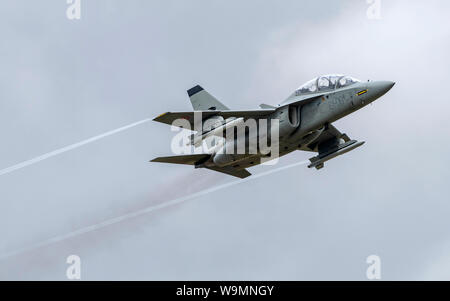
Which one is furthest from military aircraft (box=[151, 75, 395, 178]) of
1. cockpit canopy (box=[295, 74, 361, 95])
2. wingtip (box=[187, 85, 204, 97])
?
wingtip (box=[187, 85, 204, 97])

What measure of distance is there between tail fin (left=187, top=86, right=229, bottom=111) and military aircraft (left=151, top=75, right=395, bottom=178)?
3025 millimetres

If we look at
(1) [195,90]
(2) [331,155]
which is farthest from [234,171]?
(1) [195,90]

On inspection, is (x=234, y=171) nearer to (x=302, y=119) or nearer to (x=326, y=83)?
(x=302, y=119)

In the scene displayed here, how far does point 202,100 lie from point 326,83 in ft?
23.8

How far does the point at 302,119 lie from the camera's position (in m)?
31.5

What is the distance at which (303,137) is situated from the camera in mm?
31969

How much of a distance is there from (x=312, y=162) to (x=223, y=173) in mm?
4035

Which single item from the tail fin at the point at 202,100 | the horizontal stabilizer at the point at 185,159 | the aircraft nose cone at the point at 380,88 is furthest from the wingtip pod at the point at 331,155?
the tail fin at the point at 202,100

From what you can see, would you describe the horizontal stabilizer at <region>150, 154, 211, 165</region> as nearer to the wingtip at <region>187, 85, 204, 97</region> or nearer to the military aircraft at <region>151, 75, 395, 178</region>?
the military aircraft at <region>151, 75, 395, 178</region>

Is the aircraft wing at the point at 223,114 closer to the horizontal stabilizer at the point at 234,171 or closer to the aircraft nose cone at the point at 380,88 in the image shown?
the horizontal stabilizer at the point at 234,171
